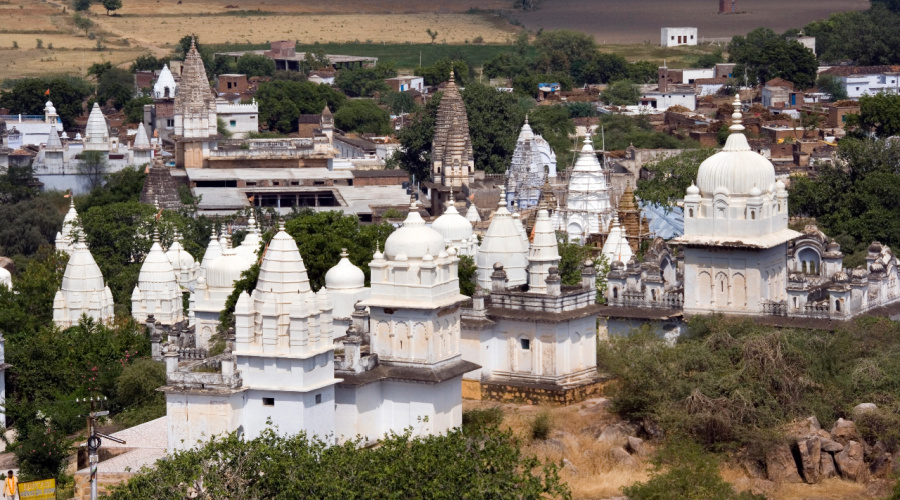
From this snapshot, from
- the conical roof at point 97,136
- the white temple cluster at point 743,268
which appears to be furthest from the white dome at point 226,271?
the conical roof at point 97,136

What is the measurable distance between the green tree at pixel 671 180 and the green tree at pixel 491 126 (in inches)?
692

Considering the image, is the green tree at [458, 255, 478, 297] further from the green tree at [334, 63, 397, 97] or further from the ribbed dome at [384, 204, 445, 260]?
the green tree at [334, 63, 397, 97]

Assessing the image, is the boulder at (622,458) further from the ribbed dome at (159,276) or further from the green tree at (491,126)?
the green tree at (491,126)

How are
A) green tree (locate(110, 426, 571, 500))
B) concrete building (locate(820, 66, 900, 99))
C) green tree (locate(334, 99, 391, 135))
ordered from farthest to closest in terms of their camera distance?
1. concrete building (locate(820, 66, 900, 99))
2. green tree (locate(334, 99, 391, 135))
3. green tree (locate(110, 426, 571, 500))

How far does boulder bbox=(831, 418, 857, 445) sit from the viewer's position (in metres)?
36.2

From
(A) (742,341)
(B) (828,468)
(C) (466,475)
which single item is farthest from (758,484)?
(C) (466,475)

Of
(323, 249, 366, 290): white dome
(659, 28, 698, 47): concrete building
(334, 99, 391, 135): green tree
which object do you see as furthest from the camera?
(659, 28, 698, 47): concrete building

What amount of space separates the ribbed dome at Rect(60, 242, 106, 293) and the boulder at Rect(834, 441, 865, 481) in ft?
63.4

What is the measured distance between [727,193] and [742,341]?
4.71 m

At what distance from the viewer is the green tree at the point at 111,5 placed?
519 feet

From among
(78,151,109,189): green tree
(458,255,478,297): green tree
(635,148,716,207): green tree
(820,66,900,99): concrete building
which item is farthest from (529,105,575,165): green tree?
(458,255,478,297): green tree

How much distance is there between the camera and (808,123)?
93.6m

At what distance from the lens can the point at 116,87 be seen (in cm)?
11862

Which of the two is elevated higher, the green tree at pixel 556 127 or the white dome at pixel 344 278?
the green tree at pixel 556 127
